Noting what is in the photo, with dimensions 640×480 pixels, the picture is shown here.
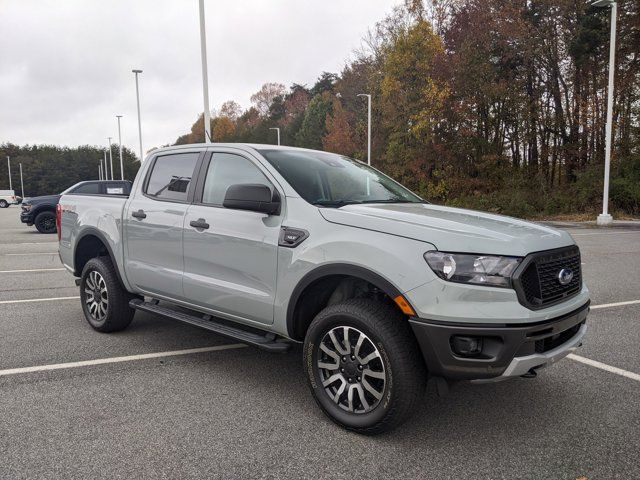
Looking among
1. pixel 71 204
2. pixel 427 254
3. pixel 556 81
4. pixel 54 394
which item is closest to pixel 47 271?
pixel 71 204

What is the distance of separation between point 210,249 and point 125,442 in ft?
4.96

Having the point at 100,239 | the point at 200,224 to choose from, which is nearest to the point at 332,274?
the point at 200,224

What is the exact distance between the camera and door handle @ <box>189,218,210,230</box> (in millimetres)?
4062

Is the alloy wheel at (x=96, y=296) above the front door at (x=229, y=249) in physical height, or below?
below

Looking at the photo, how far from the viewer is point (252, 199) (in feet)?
11.5

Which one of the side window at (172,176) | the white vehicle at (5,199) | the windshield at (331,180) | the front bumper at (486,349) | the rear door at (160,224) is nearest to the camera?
the front bumper at (486,349)

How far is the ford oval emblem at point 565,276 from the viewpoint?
3158 mm

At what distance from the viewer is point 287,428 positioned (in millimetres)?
3262

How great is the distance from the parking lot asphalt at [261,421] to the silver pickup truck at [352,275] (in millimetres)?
357

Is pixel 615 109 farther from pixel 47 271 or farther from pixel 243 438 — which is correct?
pixel 243 438

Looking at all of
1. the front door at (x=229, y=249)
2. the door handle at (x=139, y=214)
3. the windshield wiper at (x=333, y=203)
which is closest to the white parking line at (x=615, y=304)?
the windshield wiper at (x=333, y=203)

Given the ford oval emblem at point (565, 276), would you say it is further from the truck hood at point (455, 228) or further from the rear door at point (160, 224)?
the rear door at point (160, 224)

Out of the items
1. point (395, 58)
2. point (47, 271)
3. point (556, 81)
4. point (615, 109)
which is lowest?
point (47, 271)

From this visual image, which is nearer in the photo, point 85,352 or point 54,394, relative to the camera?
point 54,394
